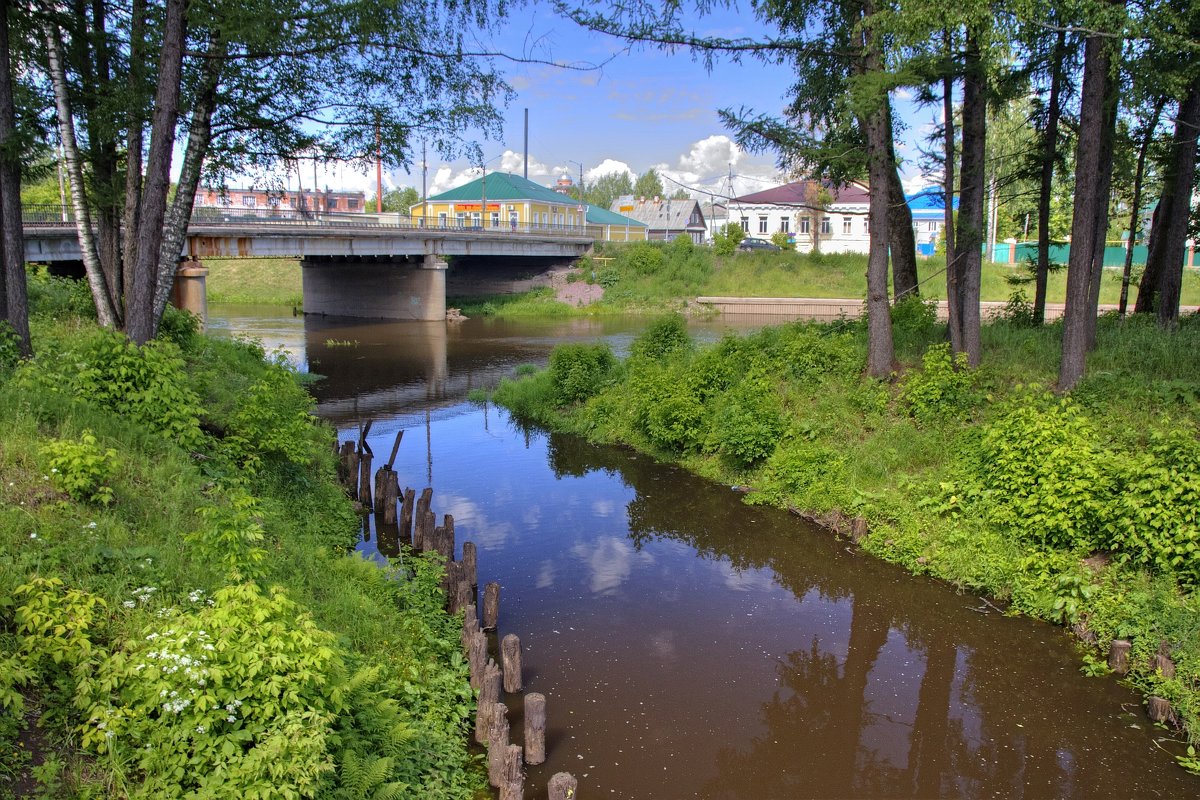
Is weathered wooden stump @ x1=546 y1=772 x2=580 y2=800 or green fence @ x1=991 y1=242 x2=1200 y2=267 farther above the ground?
green fence @ x1=991 y1=242 x2=1200 y2=267

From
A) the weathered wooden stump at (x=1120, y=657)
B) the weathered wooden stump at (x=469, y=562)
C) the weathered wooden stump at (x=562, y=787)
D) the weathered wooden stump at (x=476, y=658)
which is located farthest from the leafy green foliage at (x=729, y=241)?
the weathered wooden stump at (x=562, y=787)

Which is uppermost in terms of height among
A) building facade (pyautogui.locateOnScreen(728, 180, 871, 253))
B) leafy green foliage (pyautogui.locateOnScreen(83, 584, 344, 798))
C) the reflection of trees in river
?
building facade (pyautogui.locateOnScreen(728, 180, 871, 253))

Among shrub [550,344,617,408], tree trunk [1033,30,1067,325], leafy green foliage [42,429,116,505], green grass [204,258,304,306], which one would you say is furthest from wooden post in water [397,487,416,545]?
green grass [204,258,304,306]

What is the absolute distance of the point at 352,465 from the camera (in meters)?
14.9

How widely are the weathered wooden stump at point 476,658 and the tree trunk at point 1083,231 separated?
10.2 metres

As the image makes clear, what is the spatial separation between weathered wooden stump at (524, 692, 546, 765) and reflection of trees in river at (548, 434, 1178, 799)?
1536 mm

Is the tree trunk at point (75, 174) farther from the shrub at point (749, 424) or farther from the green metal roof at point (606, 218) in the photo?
the green metal roof at point (606, 218)

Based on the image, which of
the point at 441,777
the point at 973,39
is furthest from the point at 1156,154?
the point at 441,777

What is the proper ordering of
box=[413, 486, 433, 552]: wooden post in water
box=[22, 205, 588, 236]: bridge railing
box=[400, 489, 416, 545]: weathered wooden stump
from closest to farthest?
box=[413, 486, 433, 552]: wooden post in water → box=[400, 489, 416, 545]: weathered wooden stump → box=[22, 205, 588, 236]: bridge railing

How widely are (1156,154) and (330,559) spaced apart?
20.8 m

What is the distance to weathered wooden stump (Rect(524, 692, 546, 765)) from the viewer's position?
23.9ft

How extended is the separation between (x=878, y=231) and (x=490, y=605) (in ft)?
33.8

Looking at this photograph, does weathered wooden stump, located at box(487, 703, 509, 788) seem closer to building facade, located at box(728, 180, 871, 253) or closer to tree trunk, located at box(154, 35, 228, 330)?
tree trunk, located at box(154, 35, 228, 330)

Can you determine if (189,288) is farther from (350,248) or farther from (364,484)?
(364,484)
